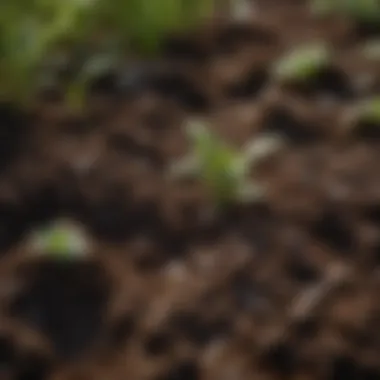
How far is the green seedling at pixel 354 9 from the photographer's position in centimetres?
273

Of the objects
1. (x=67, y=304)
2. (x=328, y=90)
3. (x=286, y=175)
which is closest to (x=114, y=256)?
(x=67, y=304)

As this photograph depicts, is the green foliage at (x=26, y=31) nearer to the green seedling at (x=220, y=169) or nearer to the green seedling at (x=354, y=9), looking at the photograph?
the green seedling at (x=220, y=169)

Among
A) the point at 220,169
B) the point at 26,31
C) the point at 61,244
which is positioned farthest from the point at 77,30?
the point at 61,244

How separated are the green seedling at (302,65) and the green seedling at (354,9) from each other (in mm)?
351

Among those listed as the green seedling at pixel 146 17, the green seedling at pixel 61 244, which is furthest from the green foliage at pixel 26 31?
the green seedling at pixel 61 244

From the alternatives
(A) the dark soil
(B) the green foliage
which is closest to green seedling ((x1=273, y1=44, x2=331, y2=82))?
(A) the dark soil

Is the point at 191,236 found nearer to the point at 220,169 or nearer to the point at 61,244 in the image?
the point at 220,169

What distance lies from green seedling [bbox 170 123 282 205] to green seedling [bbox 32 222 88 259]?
1.14 feet

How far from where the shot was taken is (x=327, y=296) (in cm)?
166

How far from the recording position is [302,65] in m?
2.39

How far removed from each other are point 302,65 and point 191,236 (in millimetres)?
775

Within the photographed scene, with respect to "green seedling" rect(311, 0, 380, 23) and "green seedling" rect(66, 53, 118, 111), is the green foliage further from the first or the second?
"green seedling" rect(311, 0, 380, 23)

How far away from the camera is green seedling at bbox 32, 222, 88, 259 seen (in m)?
1.73

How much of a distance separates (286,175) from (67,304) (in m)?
0.65
